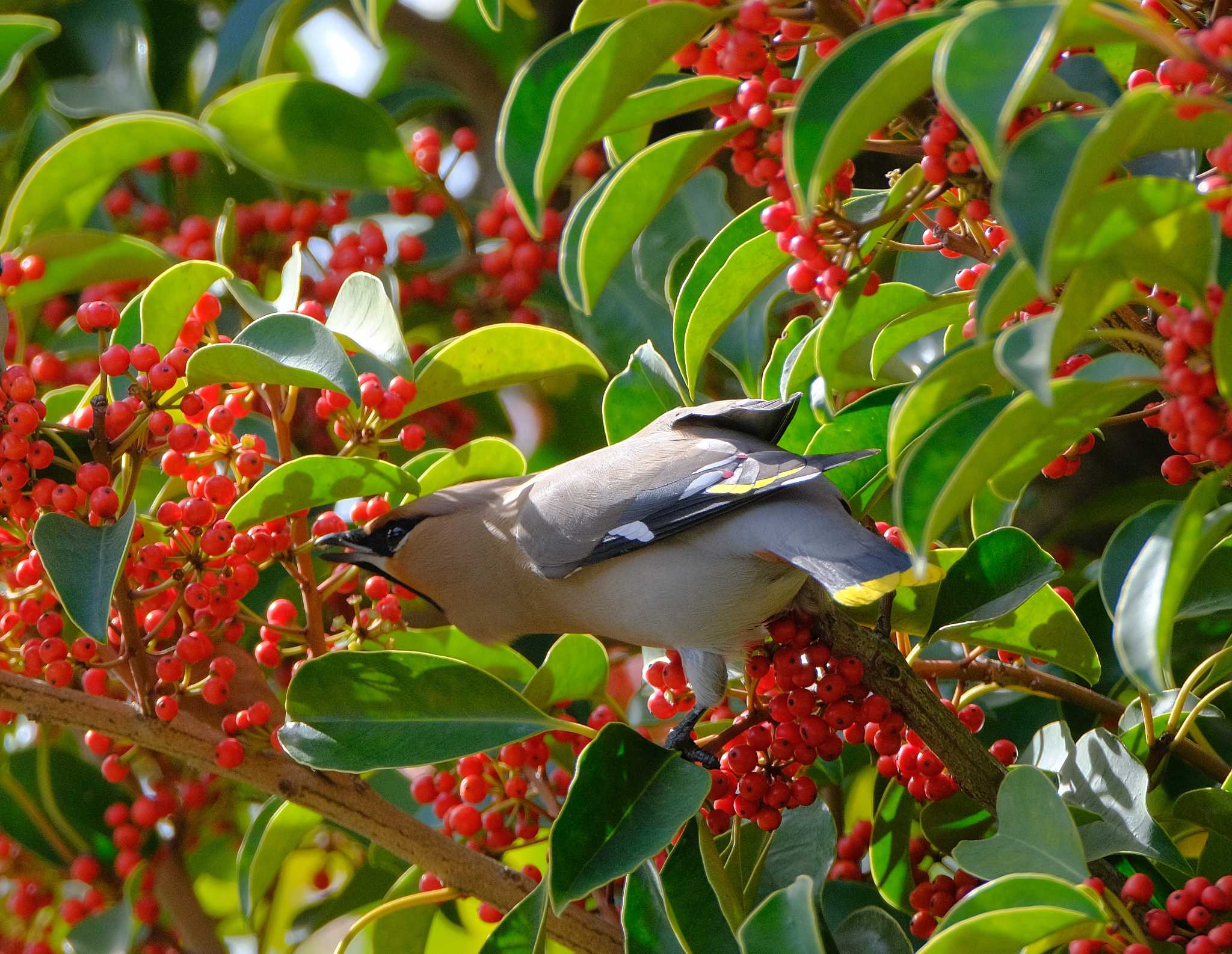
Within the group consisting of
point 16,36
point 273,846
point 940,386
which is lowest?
point 273,846

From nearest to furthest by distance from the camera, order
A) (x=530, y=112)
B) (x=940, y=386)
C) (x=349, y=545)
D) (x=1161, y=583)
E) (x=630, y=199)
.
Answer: (x=1161, y=583), (x=940, y=386), (x=530, y=112), (x=630, y=199), (x=349, y=545)

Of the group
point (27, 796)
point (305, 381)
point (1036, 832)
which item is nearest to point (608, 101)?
point (305, 381)

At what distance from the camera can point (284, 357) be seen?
1.96 meters

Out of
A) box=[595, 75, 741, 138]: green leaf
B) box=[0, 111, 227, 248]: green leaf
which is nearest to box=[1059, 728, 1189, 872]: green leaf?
box=[595, 75, 741, 138]: green leaf

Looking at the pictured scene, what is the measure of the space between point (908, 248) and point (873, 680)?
2.04 feet

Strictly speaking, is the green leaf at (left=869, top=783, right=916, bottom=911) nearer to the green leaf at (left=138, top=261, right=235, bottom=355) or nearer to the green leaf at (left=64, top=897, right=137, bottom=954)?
the green leaf at (left=138, top=261, right=235, bottom=355)

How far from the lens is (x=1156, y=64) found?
1878 mm

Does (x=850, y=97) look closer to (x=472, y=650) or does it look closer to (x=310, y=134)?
(x=472, y=650)

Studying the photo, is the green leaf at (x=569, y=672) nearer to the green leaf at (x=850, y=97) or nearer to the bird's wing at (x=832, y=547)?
the bird's wing at (x=832, y=547)

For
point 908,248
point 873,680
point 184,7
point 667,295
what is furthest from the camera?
point 184,7

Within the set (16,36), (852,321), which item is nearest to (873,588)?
(852,321)

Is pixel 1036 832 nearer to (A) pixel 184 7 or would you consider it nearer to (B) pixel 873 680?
(B) pixel 873 680

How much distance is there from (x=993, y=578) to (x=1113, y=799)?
0.35 metres

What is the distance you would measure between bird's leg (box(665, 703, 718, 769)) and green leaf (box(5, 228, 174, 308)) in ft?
4.67
